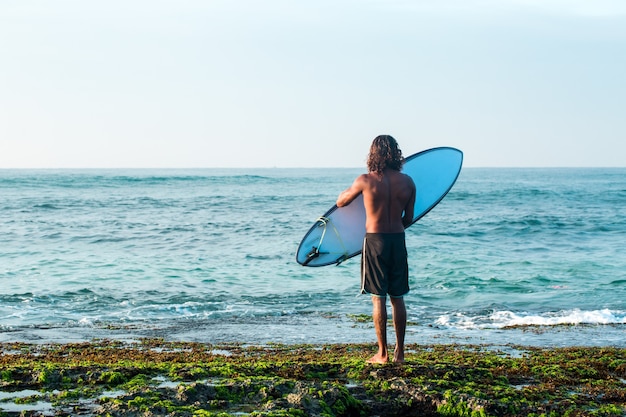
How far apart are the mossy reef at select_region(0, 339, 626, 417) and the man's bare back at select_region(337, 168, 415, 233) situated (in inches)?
47.3

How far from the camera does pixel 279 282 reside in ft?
46.6

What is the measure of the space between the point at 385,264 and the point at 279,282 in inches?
342

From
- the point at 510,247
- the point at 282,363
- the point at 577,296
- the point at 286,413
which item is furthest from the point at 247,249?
the point at 286,413

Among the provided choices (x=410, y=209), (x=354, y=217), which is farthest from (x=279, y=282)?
(x=410, y=209)

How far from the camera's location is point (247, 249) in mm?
19656

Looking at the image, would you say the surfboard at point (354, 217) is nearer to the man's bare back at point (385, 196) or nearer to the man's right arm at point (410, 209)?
the man's right arm at point (410, 209)

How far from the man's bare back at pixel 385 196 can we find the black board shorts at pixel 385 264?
0.27 feet

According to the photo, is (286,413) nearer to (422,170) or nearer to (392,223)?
(392,223)

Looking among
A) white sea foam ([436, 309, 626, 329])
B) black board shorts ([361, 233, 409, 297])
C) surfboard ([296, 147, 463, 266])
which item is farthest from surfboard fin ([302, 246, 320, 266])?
white sea foam ([436, 309, 626, 329])

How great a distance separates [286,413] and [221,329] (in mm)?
5437

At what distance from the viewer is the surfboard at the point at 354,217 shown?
23.9 feet

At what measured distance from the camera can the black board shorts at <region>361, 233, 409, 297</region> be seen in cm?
568

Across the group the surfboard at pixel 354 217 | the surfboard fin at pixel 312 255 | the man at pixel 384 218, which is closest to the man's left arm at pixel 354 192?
the man at pixel 384 218

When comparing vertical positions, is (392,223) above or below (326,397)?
above
